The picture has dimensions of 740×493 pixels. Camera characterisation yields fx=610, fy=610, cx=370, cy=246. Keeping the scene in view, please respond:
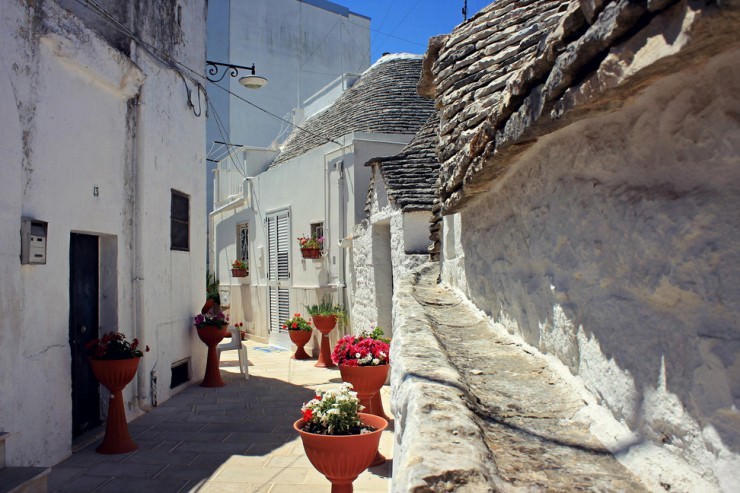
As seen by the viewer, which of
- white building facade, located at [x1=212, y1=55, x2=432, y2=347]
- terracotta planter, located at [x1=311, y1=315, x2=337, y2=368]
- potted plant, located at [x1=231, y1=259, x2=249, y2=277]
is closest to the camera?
terracotta planter, located at [x1=311, y1=315, x2=337, y2=368]

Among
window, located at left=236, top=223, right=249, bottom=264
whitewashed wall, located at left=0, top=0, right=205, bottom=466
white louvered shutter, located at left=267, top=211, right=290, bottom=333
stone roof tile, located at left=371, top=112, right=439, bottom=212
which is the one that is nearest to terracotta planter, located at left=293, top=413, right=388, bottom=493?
whitewashed wall, located at left=0, top=0, right=205, bottom=466

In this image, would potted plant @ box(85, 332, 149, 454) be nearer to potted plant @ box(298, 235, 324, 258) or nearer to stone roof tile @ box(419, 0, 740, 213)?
stone roof tile @ box(419, 0, 740, 213)

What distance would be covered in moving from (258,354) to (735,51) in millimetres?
12850

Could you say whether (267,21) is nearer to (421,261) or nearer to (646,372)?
(421,261)

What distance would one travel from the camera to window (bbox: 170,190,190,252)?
28.4 ft

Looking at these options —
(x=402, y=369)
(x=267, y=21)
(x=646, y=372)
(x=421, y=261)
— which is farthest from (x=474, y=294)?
(x=267, y=21)

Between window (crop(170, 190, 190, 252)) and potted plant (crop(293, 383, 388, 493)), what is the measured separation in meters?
5.09

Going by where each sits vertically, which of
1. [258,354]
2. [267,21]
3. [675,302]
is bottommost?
[258,354]

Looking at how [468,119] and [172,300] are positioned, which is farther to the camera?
[172,300]

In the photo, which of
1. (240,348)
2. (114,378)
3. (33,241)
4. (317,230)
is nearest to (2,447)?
(114,378)

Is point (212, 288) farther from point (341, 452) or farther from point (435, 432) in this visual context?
point (435, 432)

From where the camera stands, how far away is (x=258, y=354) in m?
13.4

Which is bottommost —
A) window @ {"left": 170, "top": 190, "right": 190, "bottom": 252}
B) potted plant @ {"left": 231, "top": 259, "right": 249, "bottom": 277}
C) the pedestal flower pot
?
the pedestal flower pot

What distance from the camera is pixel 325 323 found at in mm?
11648
